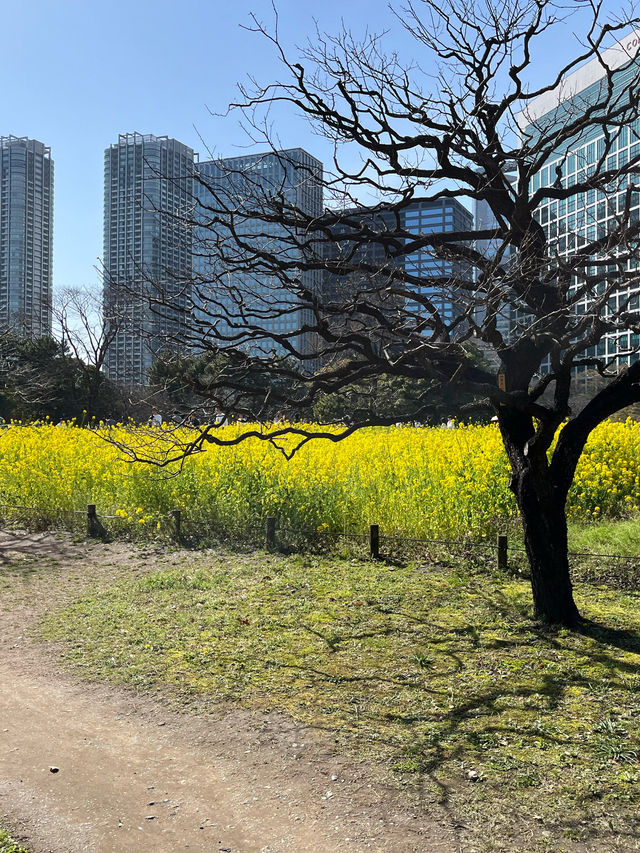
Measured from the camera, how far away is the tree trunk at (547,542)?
571 centimetres

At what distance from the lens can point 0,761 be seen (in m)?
3.94

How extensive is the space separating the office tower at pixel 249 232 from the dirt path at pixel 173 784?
2.82 metres

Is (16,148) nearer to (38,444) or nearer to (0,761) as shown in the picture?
(38,444)

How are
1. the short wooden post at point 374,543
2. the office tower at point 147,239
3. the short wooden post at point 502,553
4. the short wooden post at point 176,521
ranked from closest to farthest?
the office tower at point 147,239, the short wooden post at point 502,553, the short wooden post at point 374,543, the short wooden post at point 176,521

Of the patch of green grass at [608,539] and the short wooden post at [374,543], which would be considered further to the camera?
the short wooden post at [374,543]

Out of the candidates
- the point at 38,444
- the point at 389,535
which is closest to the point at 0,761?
the point at 389,535

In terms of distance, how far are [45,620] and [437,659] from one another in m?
3.75

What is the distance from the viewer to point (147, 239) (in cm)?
997

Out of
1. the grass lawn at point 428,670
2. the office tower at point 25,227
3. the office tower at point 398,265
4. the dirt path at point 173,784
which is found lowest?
the dirt path at point 173,784

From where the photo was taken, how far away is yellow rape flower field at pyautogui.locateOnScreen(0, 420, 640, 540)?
934 cm

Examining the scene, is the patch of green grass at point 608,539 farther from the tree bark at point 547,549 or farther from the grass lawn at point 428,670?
the tree bark at point 547,549

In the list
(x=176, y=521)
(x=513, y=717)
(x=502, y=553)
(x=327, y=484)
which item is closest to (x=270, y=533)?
(x=327, y=484)

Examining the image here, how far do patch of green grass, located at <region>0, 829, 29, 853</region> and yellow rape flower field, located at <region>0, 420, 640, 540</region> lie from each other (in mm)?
5572

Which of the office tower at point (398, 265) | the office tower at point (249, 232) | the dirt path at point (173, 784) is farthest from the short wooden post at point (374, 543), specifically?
the dirt path at point (173, 784)
